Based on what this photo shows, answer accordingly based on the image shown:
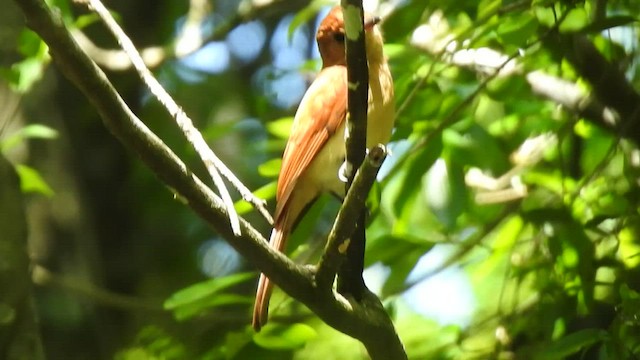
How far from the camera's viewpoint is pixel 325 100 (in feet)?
6.95

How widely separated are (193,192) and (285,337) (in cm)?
67

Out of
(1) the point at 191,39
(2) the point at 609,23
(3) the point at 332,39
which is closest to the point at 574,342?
(2) the point at 609,23

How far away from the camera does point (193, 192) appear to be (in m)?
1.24

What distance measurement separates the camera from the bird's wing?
2.05 meters

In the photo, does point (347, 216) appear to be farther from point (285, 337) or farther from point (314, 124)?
point (314, 124)

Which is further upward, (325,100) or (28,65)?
(28,65)

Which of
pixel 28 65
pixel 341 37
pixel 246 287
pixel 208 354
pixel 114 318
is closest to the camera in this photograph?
pixel 208 354

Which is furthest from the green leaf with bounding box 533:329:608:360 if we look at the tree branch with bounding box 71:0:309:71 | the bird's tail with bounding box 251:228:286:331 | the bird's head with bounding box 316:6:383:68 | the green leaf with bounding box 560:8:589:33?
the tree branch with bounding box 71:0:309:71

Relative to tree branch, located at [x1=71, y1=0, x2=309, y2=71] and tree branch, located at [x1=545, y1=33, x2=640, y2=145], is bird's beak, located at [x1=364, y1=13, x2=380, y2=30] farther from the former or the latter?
tree branch, located at [x1=71, y1=0, x2=309, y2=71]

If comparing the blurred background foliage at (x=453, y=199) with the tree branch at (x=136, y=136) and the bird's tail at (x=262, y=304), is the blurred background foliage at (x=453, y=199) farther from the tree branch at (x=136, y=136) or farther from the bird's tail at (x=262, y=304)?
the tree branch at (x=136, y=136)

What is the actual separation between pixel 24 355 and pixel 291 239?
0.89 m

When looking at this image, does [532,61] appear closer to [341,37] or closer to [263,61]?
[341,37]

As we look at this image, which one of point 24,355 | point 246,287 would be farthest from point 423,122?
point 246,287

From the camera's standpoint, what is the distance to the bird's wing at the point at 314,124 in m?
2.05
